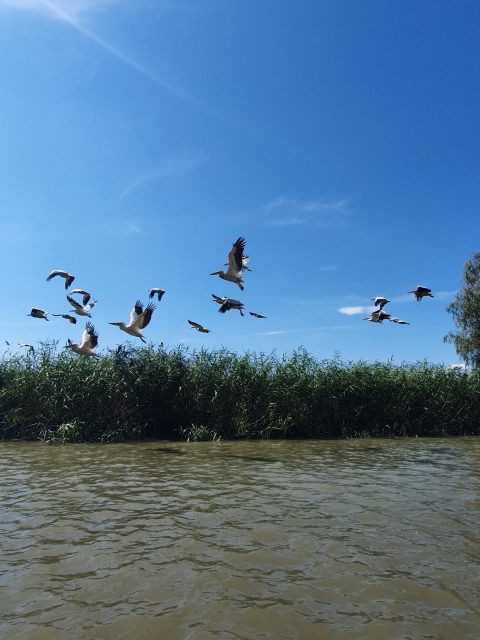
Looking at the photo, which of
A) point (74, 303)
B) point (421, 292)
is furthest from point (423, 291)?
point (74, 303)

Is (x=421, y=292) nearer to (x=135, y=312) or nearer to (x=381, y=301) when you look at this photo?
(x=381, y=301)

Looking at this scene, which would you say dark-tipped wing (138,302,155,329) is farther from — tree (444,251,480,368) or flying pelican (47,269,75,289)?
tree (444,251,480,368)

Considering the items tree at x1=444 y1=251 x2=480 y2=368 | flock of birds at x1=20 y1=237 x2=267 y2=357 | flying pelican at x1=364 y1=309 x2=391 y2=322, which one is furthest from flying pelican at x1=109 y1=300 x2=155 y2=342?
tree at x1=444 y1=251 x2=480 y2=368

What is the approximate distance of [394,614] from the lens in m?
3.92

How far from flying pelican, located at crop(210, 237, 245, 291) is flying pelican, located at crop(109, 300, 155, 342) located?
3183mm

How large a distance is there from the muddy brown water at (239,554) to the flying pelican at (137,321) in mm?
6509

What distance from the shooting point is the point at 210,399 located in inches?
760

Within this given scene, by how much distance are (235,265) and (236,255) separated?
1.29 feet

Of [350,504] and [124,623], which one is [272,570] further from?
[350,504]

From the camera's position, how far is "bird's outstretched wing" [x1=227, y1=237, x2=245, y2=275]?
13693 mm

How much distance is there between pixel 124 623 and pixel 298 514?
150 inches

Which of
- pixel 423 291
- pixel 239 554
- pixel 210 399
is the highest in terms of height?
pixel 423 291

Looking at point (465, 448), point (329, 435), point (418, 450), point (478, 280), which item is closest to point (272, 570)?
point (418, 450)

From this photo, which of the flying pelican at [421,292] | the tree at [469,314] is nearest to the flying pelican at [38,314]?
the flying pelican at [421,292]
